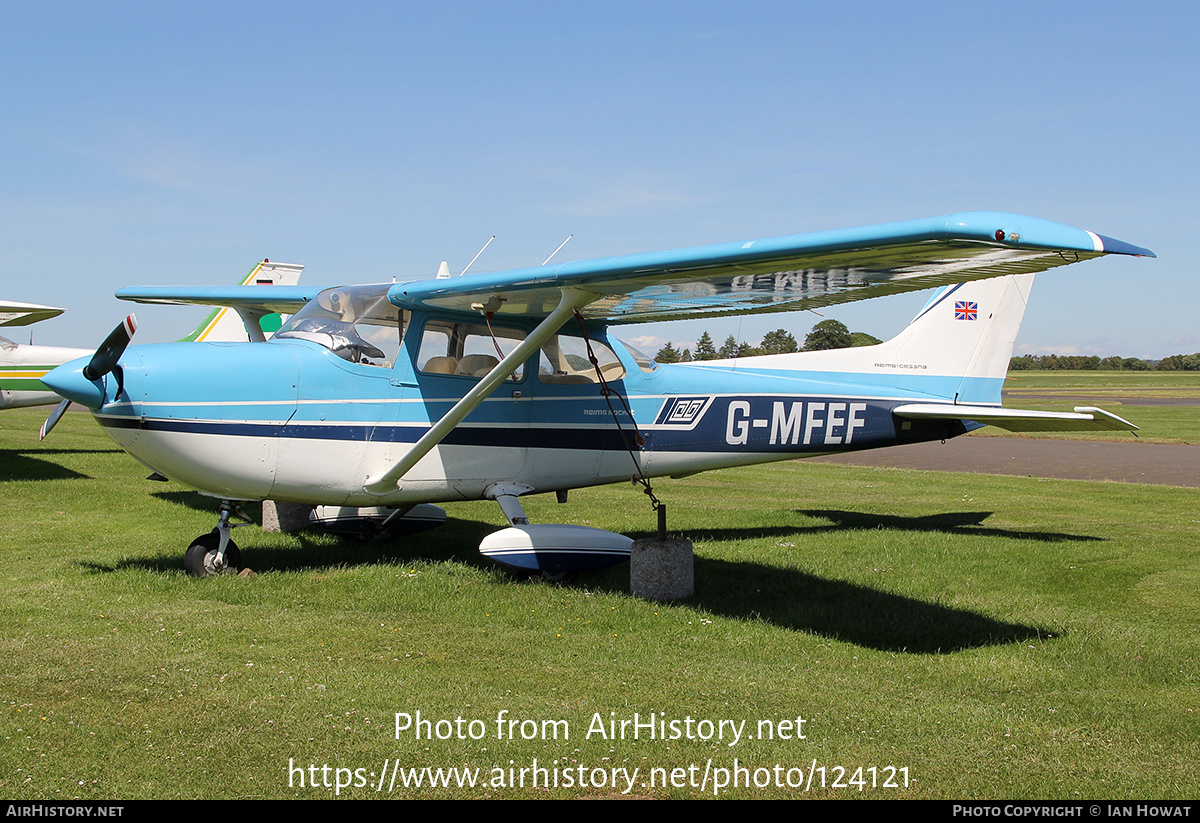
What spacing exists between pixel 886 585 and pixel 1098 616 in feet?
4.87

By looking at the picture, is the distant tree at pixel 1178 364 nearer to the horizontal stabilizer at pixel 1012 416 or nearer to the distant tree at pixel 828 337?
the distant tree at pixel 828 337

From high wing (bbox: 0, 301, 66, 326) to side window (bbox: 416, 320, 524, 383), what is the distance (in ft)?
39.6

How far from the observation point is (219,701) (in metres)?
4.26

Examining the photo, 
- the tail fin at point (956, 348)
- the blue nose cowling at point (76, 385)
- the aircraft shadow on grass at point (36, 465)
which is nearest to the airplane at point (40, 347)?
the aircraft shadow on grass at point (36, 465)

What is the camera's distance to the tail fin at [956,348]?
975 cm

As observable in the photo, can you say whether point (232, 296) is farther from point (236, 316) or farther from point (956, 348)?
point (956, 348)

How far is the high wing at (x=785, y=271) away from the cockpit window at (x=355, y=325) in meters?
0.19

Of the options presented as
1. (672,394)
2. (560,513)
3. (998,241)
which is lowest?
(560,513)

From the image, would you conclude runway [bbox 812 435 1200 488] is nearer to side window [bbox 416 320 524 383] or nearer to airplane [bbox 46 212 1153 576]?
airplane [bbox 46 212 1153 576]

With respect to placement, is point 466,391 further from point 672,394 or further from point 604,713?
point 604,713

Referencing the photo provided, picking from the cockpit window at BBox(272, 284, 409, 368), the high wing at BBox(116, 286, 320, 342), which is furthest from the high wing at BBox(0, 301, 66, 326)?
the cockpit window at BBox(272, 284, 409, 368)

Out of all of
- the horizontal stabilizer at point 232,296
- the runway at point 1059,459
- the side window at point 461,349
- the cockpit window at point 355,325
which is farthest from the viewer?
the runway at point 1059,459

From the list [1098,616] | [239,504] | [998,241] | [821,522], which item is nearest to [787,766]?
[998,241]

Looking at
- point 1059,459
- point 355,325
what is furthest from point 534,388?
point 1059,459
